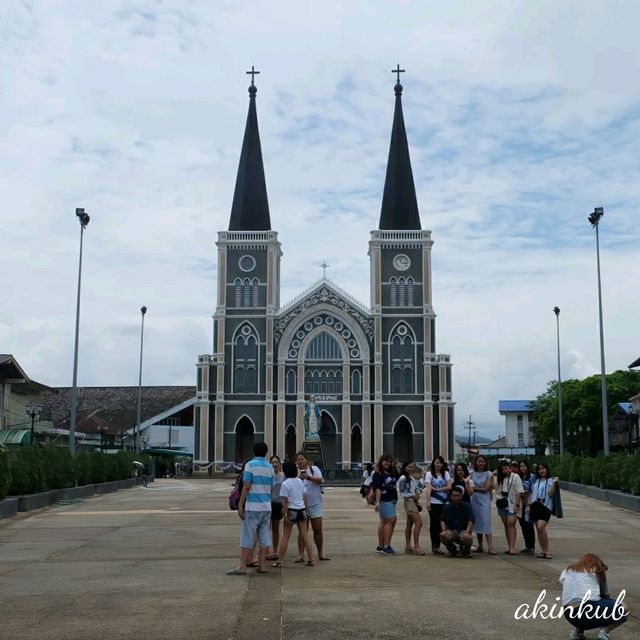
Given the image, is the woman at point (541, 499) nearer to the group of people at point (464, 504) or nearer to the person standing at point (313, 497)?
the group of people at point (464, 504)

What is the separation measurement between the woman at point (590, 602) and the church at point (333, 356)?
67030 millimetres

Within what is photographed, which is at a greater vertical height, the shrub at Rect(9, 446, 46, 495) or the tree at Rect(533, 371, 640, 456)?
the tree at Rect(533, 371, 640, 456)

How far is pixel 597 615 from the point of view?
7.43 meters

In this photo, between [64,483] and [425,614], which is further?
[64,483]

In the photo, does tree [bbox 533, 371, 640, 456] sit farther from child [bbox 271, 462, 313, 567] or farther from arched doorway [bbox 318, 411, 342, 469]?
child [bbox 271, 462, 313, 567]

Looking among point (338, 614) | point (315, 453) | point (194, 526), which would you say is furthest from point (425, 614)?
point (315, 453)

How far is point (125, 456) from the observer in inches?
1626

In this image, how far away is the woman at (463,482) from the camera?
1391cm

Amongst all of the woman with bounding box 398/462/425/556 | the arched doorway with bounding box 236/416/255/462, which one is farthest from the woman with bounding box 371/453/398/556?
the arched doorway with bounding box 236/416/255/462

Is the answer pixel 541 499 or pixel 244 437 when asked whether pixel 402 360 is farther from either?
pixel 541 499

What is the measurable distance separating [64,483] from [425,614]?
23.1 meters

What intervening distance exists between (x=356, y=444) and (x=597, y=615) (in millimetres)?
69911

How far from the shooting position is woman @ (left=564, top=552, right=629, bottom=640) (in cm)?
742

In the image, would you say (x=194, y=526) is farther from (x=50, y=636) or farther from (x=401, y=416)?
(x=401, y=416)
